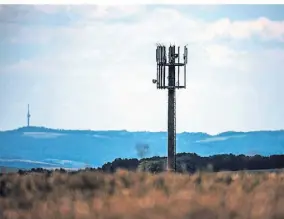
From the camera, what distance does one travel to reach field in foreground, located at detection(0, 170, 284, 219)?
15.4 feet

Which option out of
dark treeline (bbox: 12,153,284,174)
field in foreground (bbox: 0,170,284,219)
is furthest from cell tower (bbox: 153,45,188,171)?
field in foreground (bbox: 0,170,284,219)

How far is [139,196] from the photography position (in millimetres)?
5598

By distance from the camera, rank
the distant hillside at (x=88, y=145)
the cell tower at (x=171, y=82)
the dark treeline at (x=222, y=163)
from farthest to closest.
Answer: the cell tower at (x=171, y=82) < the dark treeline at (x=222, y=163) < the distant hillside at (x=88, y=145)

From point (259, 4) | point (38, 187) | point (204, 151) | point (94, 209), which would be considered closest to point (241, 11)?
point (259, 4)

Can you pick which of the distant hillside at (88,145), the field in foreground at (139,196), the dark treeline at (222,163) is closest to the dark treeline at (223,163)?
the dark treeline at (222,163)

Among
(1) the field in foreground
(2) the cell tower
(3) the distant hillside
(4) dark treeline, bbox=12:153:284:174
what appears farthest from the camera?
(2) the cell tower

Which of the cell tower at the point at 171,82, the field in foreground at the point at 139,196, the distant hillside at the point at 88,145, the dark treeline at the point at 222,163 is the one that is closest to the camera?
the field in foreground at the point at 139,196

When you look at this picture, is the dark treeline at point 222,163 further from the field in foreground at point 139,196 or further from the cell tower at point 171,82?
the field in foreground at point 139,196

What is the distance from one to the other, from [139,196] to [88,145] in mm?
6418

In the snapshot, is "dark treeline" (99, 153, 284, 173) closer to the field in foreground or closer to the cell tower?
the cell tower

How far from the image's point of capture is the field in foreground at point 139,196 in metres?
4.68

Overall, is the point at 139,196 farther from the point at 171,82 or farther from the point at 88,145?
the point at 171,82

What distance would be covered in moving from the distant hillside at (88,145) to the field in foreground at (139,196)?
142 inches

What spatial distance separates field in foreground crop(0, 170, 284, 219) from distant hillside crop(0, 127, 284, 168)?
11.9 ft
